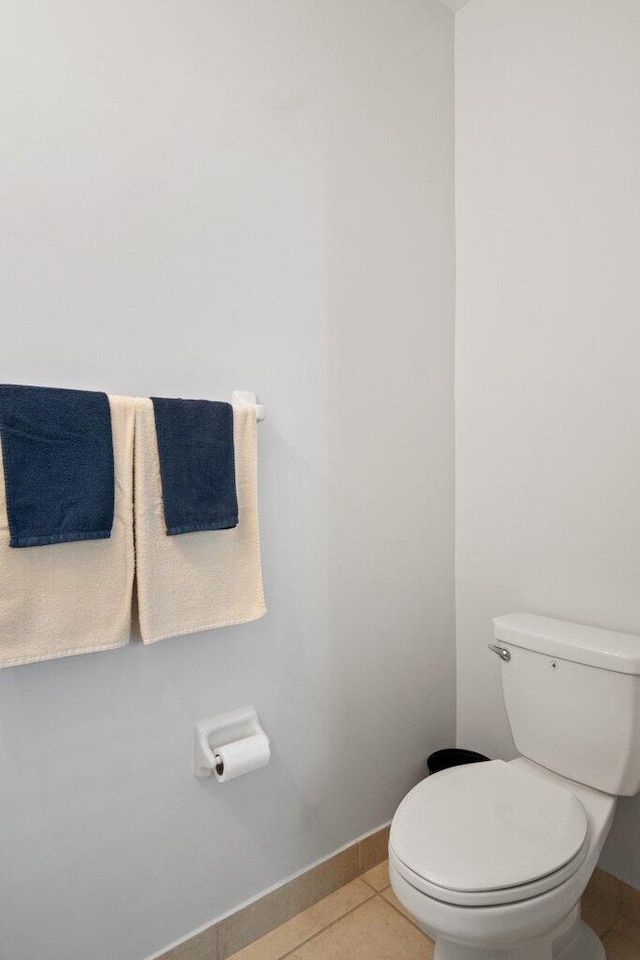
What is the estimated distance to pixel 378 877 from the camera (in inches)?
65.9

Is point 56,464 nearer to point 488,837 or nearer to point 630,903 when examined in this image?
point 488,837

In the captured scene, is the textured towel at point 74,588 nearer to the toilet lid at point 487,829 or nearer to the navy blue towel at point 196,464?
the navy blue towel at point 196,464

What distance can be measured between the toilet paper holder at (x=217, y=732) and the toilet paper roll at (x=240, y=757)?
2cm

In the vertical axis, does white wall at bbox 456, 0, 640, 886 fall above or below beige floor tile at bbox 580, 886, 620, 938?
above

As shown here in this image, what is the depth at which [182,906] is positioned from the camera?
1.33 m

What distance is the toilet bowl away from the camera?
1.04 m

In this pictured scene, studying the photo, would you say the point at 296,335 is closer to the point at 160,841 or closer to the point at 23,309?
the point at 23,309

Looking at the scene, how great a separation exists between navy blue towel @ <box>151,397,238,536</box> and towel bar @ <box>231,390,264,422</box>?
0.07 m

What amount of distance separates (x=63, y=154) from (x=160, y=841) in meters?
1.52

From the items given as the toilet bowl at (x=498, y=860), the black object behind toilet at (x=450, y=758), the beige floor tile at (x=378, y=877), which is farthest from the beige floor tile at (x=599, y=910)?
the beige floor tile at (x=378, y=877)

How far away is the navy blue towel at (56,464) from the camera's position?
102cm

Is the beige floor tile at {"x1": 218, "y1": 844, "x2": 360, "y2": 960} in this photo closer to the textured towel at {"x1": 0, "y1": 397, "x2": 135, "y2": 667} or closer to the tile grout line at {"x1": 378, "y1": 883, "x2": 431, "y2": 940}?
the tile grout line at {"x1": 378, "y1": 883, "x2": 431, "y2": 940}

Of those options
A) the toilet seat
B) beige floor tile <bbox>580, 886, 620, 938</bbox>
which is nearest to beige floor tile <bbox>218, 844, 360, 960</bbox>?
the toilet seat

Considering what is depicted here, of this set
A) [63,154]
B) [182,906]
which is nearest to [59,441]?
[63,154]
